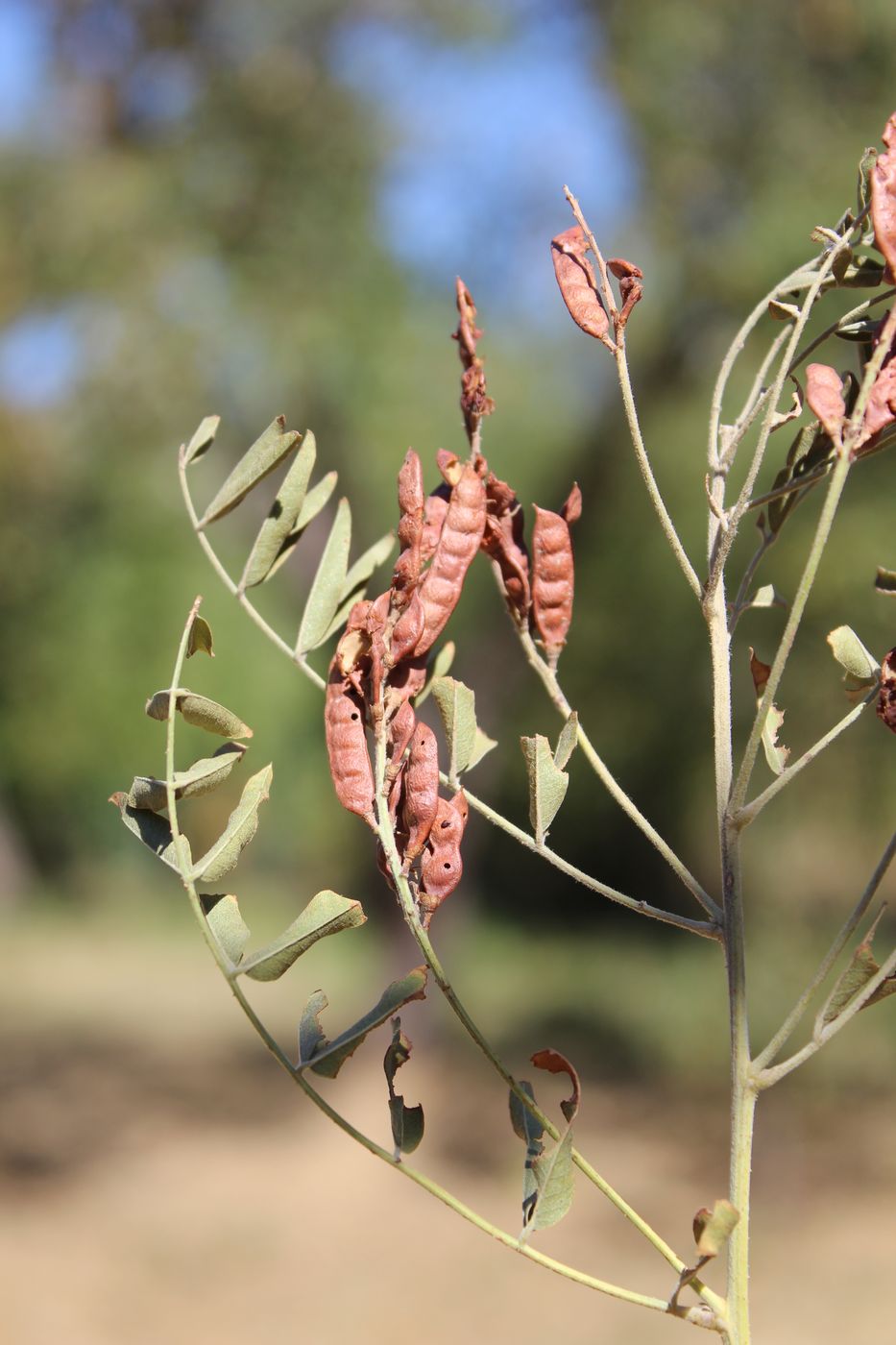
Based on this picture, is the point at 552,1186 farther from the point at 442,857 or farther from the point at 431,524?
the point at 431,524

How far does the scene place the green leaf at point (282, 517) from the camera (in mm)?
598

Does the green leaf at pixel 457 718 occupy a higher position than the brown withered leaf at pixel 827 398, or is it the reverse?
the brown withered leaf at pixel 827 398

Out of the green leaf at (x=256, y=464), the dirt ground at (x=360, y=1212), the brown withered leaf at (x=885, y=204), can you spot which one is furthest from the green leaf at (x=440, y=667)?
the dirt ground at (x=360, y=1212)

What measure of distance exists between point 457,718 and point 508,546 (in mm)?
75

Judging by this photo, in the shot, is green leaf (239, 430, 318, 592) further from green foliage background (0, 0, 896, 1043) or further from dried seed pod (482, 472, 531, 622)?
green foliage background (0, 0, 896, 1043)

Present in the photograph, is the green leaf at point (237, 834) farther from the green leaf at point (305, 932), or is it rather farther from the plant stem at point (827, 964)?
the plant stem at point (827, 964)

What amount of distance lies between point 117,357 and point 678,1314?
4506 millimetres

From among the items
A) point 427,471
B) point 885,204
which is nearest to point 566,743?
point 885,204

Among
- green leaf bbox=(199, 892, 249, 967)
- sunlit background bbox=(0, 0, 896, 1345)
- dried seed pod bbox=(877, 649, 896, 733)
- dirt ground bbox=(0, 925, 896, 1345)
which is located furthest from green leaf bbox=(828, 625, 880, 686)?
dirt ground bbox=(0, 925, 896, 1345)

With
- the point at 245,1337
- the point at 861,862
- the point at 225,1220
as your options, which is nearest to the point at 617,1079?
the point at 861,862

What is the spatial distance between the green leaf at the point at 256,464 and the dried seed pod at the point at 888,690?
0.82 feet

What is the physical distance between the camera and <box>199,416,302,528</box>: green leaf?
1.90ft

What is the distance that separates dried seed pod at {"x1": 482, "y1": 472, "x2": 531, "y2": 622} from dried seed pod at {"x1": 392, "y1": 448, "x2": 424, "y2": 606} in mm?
50

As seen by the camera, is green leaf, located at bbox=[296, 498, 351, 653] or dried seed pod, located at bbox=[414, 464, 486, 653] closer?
dried seed pod, located at bbox=[414, 464, 486, 653]
